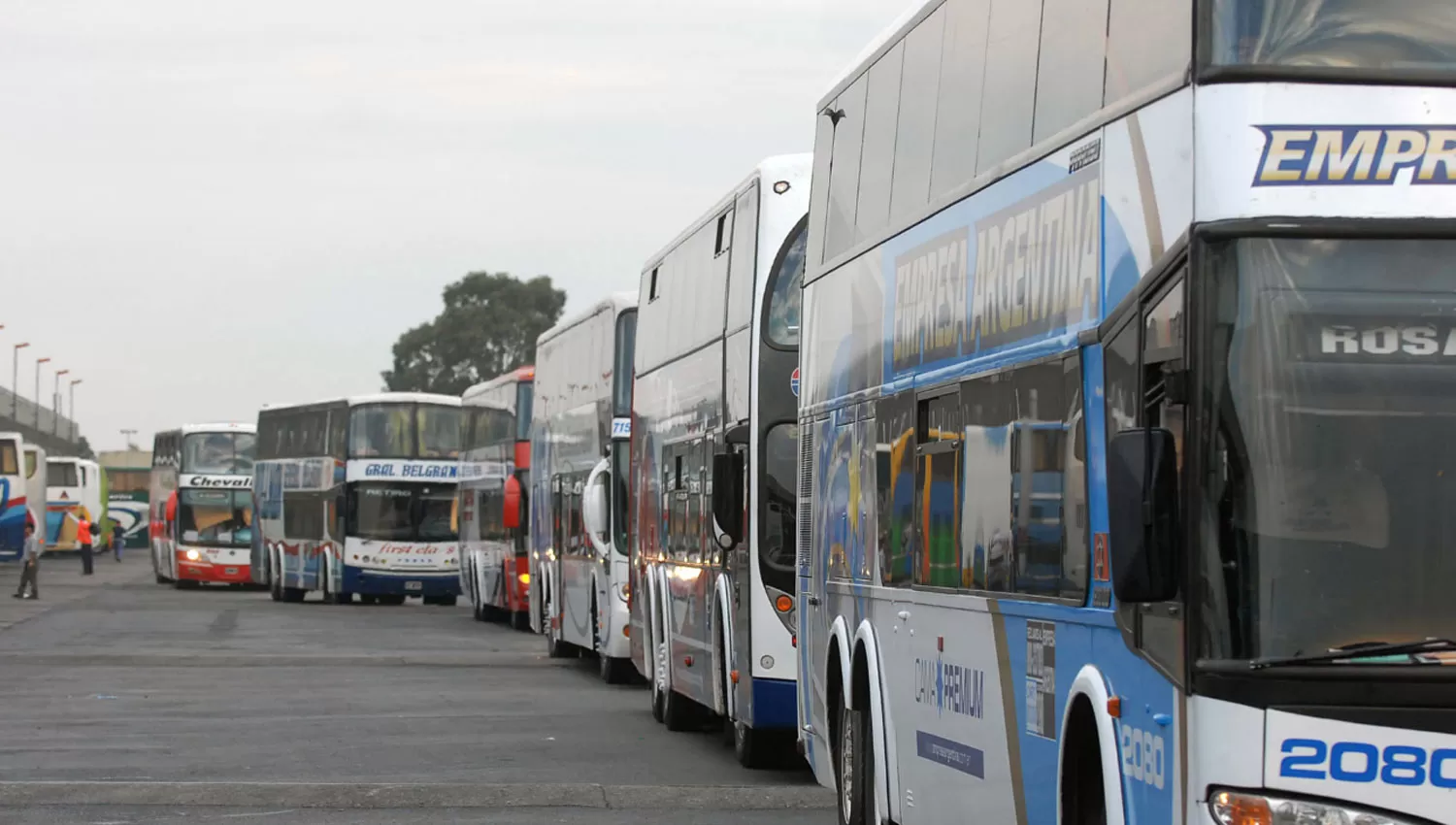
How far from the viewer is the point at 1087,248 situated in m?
7.86

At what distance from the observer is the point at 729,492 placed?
16.1m

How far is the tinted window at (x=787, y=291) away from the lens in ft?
53.0

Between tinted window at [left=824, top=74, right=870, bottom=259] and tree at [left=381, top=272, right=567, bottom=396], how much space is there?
117 meters

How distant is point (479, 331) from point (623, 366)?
351 feet

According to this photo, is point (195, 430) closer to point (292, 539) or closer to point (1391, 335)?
point (292, 539)

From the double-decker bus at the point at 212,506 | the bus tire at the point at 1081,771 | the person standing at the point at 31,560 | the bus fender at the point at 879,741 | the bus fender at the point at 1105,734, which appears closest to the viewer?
the bus fender at the point at 1105,734

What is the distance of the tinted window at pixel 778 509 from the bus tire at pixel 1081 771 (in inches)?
316

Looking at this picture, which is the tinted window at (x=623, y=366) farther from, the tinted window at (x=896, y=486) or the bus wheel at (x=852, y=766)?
the tinted window at (x=896, y=486)

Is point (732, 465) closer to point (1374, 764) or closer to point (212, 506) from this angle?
point (1374, 764)

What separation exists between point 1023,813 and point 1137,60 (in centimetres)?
281

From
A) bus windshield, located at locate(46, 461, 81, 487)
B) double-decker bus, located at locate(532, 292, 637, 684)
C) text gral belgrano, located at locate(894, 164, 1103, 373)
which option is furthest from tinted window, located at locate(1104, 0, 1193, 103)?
bus windshield, located at locate(46, 461, 81, 487)

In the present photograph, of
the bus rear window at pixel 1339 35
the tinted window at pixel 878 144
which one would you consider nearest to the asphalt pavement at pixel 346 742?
the tinted window at pixel 878 144

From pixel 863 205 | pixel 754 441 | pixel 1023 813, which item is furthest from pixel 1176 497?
pixel 754 441

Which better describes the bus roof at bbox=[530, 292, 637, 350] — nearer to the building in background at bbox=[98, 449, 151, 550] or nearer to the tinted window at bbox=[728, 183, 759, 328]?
the tinted window at bbox=[728, 183, 759, 328]
